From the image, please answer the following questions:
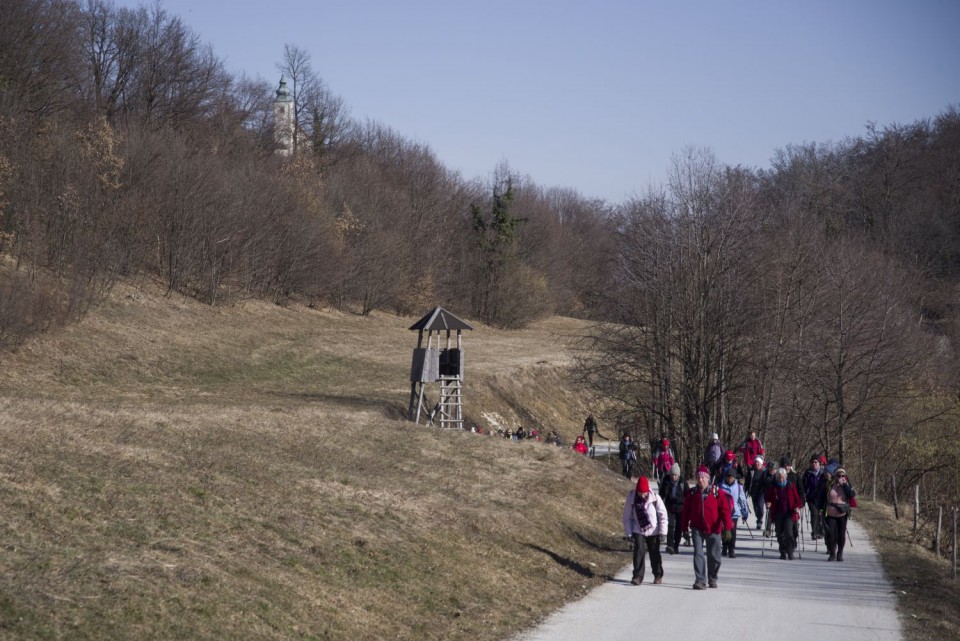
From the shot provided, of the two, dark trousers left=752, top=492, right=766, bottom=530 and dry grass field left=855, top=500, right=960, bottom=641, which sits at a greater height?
dark trousers left=752, top=492, right=766, bottom=530

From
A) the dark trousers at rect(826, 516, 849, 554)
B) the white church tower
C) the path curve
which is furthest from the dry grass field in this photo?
the white church tower

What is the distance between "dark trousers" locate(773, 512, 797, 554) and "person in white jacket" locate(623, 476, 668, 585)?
3.64 metres

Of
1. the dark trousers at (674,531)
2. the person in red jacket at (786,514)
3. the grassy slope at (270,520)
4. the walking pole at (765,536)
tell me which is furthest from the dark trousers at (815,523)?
the grassy slope at (270,520)

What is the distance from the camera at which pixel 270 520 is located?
1365 centimetres

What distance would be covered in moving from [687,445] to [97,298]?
22844 millimetres

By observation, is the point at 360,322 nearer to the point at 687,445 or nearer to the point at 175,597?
the point at 687,445

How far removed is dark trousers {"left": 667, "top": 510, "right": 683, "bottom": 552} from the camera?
17.9 metres

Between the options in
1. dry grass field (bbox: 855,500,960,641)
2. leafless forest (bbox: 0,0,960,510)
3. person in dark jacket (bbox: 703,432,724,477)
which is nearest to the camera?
dry grass field (bbox: 855,500,960,641)

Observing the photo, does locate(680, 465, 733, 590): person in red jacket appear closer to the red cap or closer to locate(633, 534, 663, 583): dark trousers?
locate(633, 534, 663, 583): dark trousers

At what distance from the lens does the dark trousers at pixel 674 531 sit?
703 inches

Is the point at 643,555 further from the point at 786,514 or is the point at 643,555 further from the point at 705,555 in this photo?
the point at 786,514

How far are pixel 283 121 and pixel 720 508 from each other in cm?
6775

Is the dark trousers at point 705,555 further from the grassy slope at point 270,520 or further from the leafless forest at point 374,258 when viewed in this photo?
the leafless forest at point 374,258

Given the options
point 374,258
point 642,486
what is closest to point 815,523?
point 642,486
